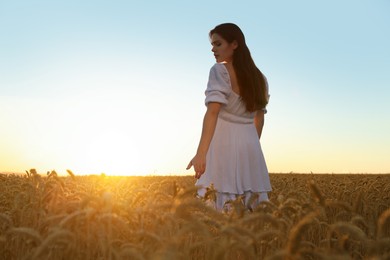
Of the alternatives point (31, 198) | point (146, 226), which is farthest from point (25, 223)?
point (146, 226)

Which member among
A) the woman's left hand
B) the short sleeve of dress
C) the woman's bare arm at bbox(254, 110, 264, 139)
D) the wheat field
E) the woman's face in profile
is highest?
the woman's face in profile

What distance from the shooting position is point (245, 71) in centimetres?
545

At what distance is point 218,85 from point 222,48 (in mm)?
631

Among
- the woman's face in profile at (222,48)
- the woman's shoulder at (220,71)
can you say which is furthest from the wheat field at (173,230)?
the woman's face in profile at (222,48)

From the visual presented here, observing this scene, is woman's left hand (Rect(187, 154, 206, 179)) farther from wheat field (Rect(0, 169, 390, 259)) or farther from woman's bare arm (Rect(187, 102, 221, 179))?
wheat field (Rect(0, 169, 390, 259))

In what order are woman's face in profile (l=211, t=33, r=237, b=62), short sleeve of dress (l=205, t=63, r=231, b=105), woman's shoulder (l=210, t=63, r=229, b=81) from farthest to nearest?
woman's face in profile (l=211, t=33, r=237, b=62) → woman's shoulder (l=210, t=63, r=229, b=81) → short sleeve of dress (l=205, t=63, r=231, b=105)

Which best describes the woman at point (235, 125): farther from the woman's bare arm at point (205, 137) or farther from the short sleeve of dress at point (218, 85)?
the woman's bare arm at point (205, 137)

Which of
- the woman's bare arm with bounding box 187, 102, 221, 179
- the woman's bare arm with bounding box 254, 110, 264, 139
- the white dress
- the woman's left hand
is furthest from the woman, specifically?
the woman's left hand

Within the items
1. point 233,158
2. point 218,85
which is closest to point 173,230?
point 218,85

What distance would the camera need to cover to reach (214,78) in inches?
206

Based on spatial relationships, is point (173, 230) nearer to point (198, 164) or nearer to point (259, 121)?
point (198, 164)

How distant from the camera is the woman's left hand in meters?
4.82

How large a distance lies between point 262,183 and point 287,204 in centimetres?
232

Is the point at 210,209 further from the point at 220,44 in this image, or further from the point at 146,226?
the point at 220,44
